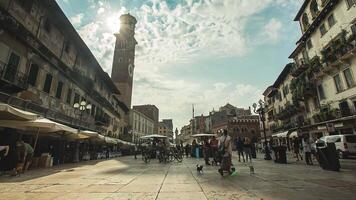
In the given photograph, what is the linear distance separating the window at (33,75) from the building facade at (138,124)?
143 feet

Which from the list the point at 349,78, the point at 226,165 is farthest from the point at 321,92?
the point at 226,165

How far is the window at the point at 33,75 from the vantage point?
12.5 m

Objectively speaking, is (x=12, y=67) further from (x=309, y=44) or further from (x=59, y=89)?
(x=309, y=44)

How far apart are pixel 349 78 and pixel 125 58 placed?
43.0 meters

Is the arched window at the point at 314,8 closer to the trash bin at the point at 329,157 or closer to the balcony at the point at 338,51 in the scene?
the balcony at the point at 338,51

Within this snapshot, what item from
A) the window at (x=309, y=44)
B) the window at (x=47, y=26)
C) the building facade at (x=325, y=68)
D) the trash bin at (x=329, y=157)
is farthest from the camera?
the window at (x=309, y=44)

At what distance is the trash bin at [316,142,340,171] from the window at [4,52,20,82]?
15586 millimetres

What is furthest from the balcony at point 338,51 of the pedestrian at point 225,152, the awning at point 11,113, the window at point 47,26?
the window at point 47,26

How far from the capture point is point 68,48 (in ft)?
57.0

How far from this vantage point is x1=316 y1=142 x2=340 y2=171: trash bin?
8.64 m

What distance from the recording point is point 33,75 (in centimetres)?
1288

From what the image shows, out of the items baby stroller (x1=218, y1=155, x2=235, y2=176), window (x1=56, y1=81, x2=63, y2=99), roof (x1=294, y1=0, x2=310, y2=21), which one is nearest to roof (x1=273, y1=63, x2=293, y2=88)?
roof (x1=294, y1=0, x2=310, y2=21)

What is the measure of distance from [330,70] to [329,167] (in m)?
16.0

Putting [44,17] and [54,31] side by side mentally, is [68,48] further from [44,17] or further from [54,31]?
[44,17]
